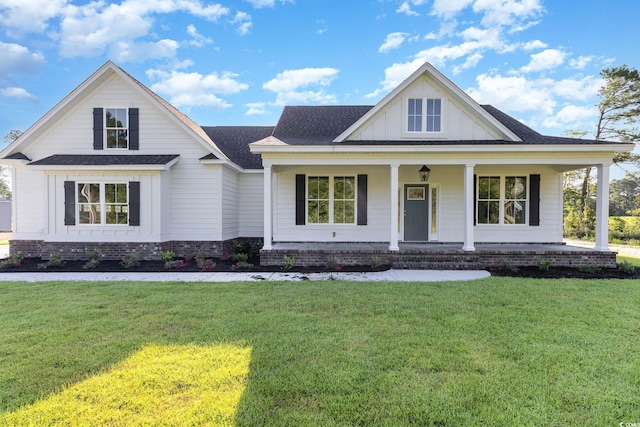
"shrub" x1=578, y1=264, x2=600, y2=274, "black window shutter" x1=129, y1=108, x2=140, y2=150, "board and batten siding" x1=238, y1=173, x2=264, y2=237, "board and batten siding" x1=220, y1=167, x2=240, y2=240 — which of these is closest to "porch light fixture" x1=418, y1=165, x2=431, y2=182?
"shrub" x1=578, y1=264, x2=600, y2=274

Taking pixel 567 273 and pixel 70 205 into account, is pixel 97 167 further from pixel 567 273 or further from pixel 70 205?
pixel 567 273

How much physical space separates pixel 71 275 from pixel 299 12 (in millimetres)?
13074

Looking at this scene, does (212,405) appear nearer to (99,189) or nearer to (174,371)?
(174,371)

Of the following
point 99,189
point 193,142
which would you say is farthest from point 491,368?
point 99,189

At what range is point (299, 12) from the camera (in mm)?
13297

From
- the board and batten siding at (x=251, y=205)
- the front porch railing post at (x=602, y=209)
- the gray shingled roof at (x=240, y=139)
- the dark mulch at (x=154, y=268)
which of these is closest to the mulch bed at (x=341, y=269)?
the dark mulch at (x=154, y=268)

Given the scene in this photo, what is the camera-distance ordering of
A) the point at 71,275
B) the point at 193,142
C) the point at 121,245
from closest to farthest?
the point at 71,275
the point at 121,245
the point at 193,142

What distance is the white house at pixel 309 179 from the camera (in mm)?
9297

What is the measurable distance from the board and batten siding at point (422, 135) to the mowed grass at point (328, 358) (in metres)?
5.94

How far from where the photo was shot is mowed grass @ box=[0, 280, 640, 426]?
8.23 feet

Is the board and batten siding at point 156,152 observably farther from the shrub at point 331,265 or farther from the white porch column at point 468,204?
the white porch column at point 468,204

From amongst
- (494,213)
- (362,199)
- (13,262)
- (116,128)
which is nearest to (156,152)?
(116,128)

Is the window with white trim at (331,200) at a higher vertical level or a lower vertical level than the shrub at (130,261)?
higher

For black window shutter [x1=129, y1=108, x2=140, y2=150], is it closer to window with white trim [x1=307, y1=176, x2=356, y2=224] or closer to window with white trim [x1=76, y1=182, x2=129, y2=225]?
window with white trim [x1=76, y1=182, x2=129, y2=225]
